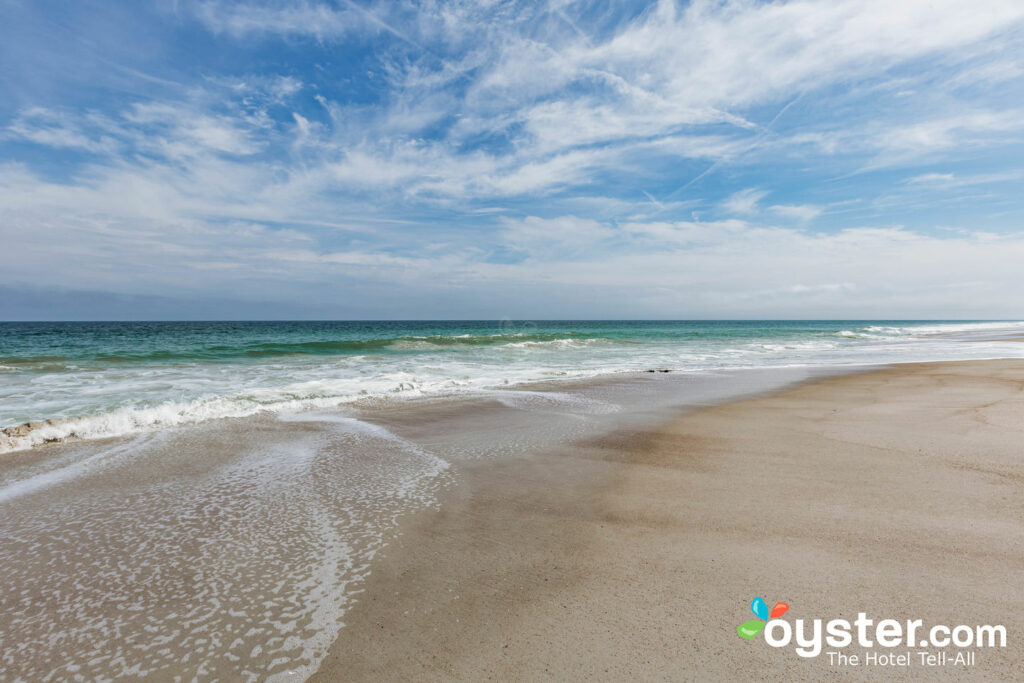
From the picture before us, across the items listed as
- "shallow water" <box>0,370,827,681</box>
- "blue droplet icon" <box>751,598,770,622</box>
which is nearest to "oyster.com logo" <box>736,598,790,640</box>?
"blue droplet icon" <box>751,598,770,622</box>

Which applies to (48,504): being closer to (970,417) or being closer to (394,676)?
(394,676)

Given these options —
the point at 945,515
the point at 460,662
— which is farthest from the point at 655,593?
the point at 945,515

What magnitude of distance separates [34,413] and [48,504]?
5.77 metres

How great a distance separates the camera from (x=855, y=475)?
4.63 m

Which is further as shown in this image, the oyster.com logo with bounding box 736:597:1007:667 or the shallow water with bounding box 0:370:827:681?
the shallow water with bounding box 0:370:827:681

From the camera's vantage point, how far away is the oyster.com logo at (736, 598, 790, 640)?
2.36m

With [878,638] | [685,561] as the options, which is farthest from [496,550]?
[878,638]

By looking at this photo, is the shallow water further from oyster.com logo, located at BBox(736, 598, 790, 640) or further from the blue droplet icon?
the blue droplet icon

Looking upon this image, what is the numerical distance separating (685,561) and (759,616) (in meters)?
0.58

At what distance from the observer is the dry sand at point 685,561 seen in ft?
7.25

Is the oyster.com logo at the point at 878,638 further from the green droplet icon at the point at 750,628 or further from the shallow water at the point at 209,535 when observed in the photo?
the shallow water at the point at 209,535

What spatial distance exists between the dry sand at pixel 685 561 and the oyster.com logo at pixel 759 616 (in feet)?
0.15

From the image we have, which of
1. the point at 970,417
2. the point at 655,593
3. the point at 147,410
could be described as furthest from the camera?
the point at 147,410

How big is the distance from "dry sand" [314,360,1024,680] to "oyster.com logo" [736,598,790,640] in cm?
5
